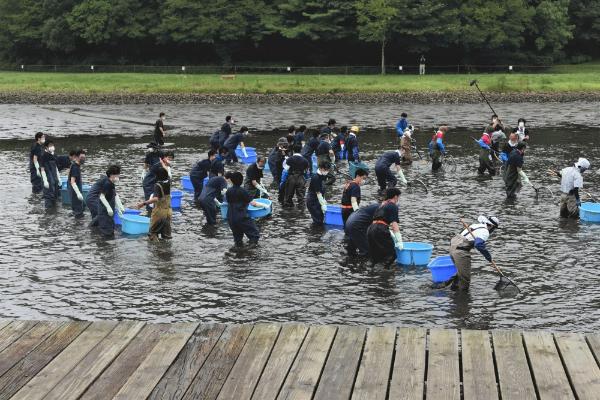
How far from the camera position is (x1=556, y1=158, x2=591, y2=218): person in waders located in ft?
64.7

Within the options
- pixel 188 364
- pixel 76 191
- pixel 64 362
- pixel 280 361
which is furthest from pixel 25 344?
pixel 76 191

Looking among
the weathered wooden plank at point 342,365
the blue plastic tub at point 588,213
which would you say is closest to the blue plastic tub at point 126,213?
the weathered wooden plank at point 342,365

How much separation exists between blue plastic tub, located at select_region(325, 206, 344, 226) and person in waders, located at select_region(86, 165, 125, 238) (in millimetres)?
5154

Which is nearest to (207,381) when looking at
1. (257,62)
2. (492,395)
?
(492,395)

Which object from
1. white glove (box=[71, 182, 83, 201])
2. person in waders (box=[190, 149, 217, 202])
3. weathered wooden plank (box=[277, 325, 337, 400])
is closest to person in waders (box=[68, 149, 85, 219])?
white glove (box=[71, 182, 83, 201])

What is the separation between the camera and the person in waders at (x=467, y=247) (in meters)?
13.9

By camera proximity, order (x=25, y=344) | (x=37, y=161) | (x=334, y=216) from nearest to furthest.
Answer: (x=25, y=344) → (x=334, y=216) → (x=37, y=161)

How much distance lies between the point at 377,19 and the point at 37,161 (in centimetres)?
5875

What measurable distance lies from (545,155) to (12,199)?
70.2 feet

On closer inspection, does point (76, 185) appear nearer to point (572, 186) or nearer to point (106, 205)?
point (106, 205)

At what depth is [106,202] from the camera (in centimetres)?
1845

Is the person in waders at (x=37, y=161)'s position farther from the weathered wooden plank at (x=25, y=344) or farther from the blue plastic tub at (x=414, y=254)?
the weathered wooden plank at (x=25, y=344)

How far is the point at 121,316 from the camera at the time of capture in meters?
13.5

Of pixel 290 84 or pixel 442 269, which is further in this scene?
pixel 290 84
